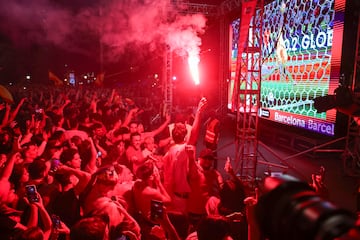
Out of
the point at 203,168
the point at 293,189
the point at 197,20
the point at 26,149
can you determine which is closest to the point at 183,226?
the point at 203,168

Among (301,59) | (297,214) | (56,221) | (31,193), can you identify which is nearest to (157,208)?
(56,221)

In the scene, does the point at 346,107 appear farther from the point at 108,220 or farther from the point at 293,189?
the point at 293,189

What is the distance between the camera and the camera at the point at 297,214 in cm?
74

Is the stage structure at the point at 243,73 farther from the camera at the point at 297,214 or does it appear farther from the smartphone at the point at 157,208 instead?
the camera at the point at 297,214

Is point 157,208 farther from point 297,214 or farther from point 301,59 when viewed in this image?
point 301,59

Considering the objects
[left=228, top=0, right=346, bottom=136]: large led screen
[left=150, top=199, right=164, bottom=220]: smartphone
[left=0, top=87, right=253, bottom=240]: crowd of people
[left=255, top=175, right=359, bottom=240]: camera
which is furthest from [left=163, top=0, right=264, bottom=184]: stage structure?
[left=255, top=175, right=359, bottom=240]: camera

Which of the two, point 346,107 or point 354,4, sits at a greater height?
point 354,4

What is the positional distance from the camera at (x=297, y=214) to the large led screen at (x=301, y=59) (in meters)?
7.73

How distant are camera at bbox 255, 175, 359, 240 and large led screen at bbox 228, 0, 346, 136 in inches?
304

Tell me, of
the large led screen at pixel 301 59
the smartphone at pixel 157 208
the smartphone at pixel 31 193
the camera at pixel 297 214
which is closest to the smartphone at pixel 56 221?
the smartphone at pixel 31 193

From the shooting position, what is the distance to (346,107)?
342 cm

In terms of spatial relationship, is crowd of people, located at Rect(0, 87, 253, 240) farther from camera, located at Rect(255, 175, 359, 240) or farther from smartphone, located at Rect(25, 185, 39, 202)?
camera, located at Rect(255, 175, 359, 240)

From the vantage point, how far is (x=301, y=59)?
931 centimetres

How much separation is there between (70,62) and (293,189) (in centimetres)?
1906
